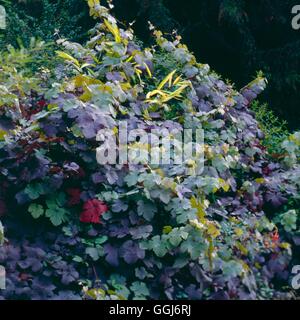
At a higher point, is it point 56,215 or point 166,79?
point 166,79

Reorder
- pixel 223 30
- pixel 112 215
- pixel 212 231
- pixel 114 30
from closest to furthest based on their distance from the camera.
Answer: pixel 212 231 < pixel 112 215 < pixel 114 30 < pixel 223 30

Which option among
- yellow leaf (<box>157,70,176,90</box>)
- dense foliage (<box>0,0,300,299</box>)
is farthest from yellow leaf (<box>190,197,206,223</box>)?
yellow leaf (<box>157,70,176,90</box>)

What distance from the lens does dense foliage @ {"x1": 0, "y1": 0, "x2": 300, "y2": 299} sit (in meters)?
3.30

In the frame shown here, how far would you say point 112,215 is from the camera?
138 inches

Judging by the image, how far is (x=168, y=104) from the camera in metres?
4.54

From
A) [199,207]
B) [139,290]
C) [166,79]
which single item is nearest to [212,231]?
[199,207]

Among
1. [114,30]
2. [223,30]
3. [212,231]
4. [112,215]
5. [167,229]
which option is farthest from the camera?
[223,30]

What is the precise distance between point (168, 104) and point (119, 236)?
1.45 meters

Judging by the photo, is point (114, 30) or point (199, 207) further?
point (114, 30)

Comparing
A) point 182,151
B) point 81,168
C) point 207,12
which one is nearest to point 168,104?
point 182,151

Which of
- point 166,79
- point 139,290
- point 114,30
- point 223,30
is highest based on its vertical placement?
point 223,30

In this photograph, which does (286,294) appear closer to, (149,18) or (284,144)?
(284,144)

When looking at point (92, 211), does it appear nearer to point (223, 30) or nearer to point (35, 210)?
point (35, 210)
